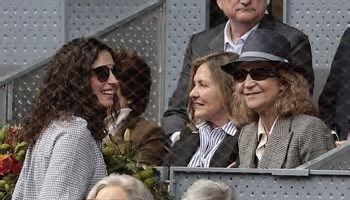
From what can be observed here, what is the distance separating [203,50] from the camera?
27.3ft

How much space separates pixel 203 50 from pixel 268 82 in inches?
45.0

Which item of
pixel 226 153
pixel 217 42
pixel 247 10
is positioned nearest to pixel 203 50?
pixel 217 42

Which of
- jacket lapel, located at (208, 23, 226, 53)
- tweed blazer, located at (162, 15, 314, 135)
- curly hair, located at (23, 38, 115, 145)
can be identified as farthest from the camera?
jacket lapel, located at (208, 23, 226, 53)

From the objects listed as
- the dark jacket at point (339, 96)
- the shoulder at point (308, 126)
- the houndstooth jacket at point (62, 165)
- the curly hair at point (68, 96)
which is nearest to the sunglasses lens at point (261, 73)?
the shoulder at point (308, 126)

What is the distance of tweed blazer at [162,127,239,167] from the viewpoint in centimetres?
734

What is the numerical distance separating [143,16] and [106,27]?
27cm

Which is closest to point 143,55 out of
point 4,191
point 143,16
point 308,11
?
point 143,16

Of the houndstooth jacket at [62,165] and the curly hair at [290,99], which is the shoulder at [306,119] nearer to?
the curly hair at [290,99]

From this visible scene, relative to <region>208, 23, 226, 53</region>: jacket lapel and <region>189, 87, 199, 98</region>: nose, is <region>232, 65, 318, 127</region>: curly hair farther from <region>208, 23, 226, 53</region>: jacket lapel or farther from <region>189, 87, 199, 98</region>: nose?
<region>208, 23, 226, 53</region>: jacket lapel

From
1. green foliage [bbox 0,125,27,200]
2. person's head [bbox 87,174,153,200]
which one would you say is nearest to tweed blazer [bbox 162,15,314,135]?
green foliage [bbox 0,125,27,200]

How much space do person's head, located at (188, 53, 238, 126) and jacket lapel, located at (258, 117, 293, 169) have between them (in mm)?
539

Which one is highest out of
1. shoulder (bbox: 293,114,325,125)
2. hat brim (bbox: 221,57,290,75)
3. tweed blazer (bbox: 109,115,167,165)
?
hat brim (bbox: 221,57,290,75)

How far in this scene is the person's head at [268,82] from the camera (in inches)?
280

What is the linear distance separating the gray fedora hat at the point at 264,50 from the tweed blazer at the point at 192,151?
1.26 ft
